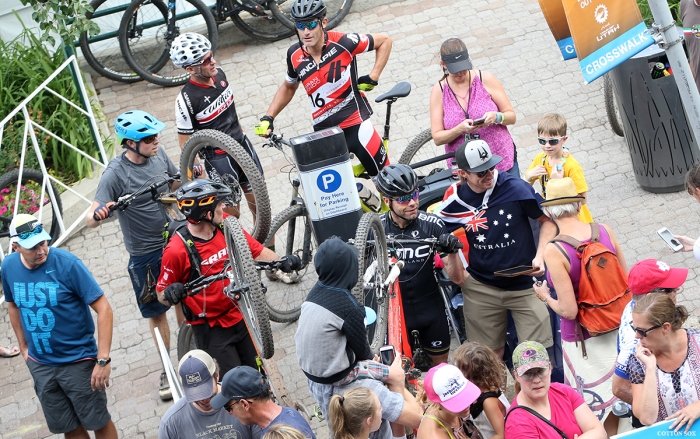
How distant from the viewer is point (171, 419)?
4.95 meters

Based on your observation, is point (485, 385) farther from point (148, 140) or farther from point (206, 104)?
point (206, 104)

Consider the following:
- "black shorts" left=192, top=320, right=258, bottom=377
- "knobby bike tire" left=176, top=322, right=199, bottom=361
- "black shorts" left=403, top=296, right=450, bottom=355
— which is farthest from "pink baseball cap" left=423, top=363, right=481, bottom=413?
"knobby bike tire" left=176, top=322, right=199, bottom=361

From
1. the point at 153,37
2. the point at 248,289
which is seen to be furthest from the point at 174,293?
the point at 153,37

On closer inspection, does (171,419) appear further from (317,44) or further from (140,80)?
(140,80)

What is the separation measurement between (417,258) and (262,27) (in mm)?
7483

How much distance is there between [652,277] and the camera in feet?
14.9

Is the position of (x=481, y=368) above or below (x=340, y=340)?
below

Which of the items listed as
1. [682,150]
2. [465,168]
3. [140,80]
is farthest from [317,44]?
[140,80]

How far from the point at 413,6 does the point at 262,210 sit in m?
6.46

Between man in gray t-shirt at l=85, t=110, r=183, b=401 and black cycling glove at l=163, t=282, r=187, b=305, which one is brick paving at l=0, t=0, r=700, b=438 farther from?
black cycling glove at l=163, t=282, r=187, b=305

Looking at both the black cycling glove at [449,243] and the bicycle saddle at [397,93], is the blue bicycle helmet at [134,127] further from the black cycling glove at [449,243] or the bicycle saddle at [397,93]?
the black cycling glove at [449,243]

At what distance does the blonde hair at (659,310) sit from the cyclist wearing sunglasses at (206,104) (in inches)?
154

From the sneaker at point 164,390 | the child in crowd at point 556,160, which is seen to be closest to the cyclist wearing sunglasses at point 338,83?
the child in crowd at point 556,160

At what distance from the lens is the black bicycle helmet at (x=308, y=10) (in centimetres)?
724
